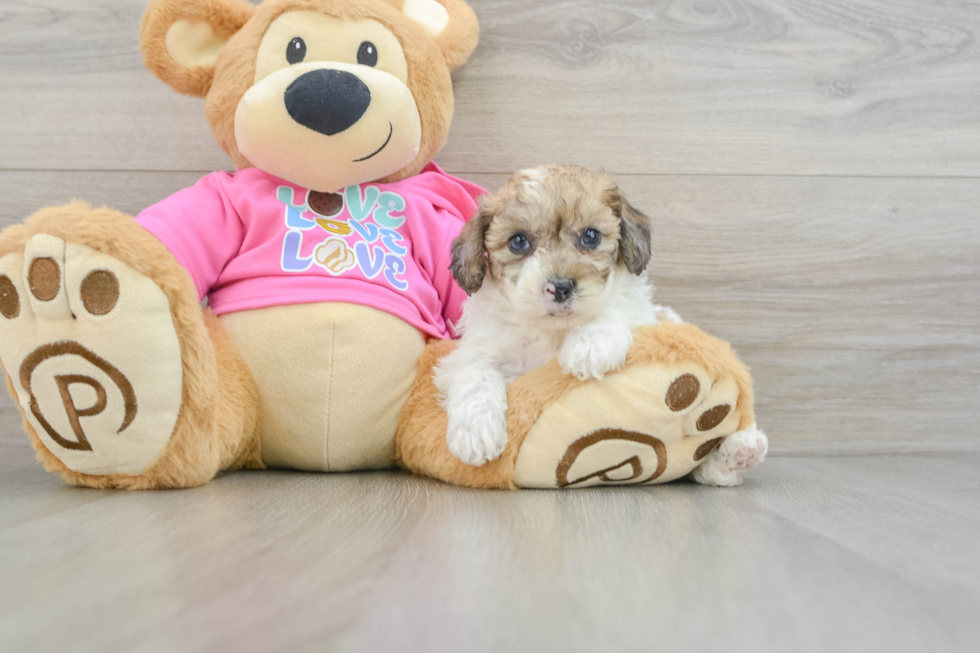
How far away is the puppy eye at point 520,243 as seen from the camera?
1257 millimetres

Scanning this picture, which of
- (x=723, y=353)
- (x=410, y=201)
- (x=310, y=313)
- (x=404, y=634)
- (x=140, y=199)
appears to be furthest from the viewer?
(x=140, y=199)

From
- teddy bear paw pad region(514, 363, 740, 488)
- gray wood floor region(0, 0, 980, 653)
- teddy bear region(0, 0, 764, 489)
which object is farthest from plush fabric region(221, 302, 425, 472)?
gray wood floor region(0, 0, 980, 653)

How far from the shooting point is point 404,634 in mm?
604

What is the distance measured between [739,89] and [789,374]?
78 centimetres

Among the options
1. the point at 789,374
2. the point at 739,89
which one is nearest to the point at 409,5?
the point at 739,89

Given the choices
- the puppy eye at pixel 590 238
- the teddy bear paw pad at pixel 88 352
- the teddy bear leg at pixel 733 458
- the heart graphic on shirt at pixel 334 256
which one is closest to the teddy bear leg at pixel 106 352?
the teddy bear paw pad at pixel 88 352

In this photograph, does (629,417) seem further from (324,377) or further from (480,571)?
(324,377)

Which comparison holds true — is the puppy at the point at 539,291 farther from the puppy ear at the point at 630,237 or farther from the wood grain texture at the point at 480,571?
the wood grain texture at the point at 480,571

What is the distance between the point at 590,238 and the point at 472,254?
0.74 ft

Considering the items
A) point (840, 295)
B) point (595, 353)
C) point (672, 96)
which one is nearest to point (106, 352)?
point (595, 353)

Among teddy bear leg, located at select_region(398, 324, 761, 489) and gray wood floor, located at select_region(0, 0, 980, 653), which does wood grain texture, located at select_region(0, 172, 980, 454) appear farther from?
teddy bear leg, located at select_region(398, 324, 761, 489)

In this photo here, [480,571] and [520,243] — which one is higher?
[520,243]

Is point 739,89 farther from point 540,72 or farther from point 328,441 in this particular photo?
point 328,441

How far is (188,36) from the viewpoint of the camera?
1.45 m
